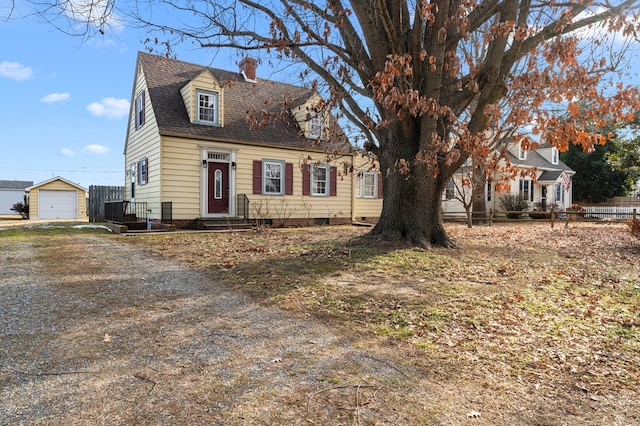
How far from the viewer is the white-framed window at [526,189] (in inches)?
1117

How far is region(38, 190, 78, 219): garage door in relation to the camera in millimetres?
28312

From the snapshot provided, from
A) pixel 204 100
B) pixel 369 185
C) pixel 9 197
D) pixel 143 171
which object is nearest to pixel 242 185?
pixel 204 100

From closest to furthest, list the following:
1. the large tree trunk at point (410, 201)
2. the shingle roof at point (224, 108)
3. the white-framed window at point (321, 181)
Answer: the large tree trunk at point (410, 201), the shingle roof at point (224, 108), the white-framed window at point (321, 181)

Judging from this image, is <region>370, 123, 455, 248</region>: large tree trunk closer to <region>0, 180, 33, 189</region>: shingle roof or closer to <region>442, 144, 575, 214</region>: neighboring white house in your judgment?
<region>442, 144, 575, 214</region>: neighboring white house

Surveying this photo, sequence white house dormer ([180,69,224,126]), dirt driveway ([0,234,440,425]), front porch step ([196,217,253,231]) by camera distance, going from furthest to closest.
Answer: white house dormer ([180,69,224,126]) → front porch step ([196,217,253,231]) → dirt driveway ([0,234,440,425])

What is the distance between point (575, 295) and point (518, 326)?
2.01m

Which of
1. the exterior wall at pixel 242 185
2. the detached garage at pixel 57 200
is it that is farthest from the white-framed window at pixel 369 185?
the detached garage at pixel 57 200

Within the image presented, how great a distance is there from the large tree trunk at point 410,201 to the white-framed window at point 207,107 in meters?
8.59

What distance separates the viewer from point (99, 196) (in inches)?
773

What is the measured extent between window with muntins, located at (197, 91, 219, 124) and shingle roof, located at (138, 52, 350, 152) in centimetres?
39

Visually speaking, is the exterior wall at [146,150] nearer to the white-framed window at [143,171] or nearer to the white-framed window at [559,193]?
the white-framed window at [143,171]

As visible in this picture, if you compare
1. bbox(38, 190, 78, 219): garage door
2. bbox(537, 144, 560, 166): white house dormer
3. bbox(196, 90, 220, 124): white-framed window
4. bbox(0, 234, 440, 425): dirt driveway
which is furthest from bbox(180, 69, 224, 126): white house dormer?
bbox(537, 144, 560, 166): white house dormer

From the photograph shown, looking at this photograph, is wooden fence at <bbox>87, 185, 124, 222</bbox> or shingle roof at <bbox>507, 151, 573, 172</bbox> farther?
shingle roof at <bbox>507, 151, 573, 172</bbox>

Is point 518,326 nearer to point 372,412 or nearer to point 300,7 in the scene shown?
point 372,412
